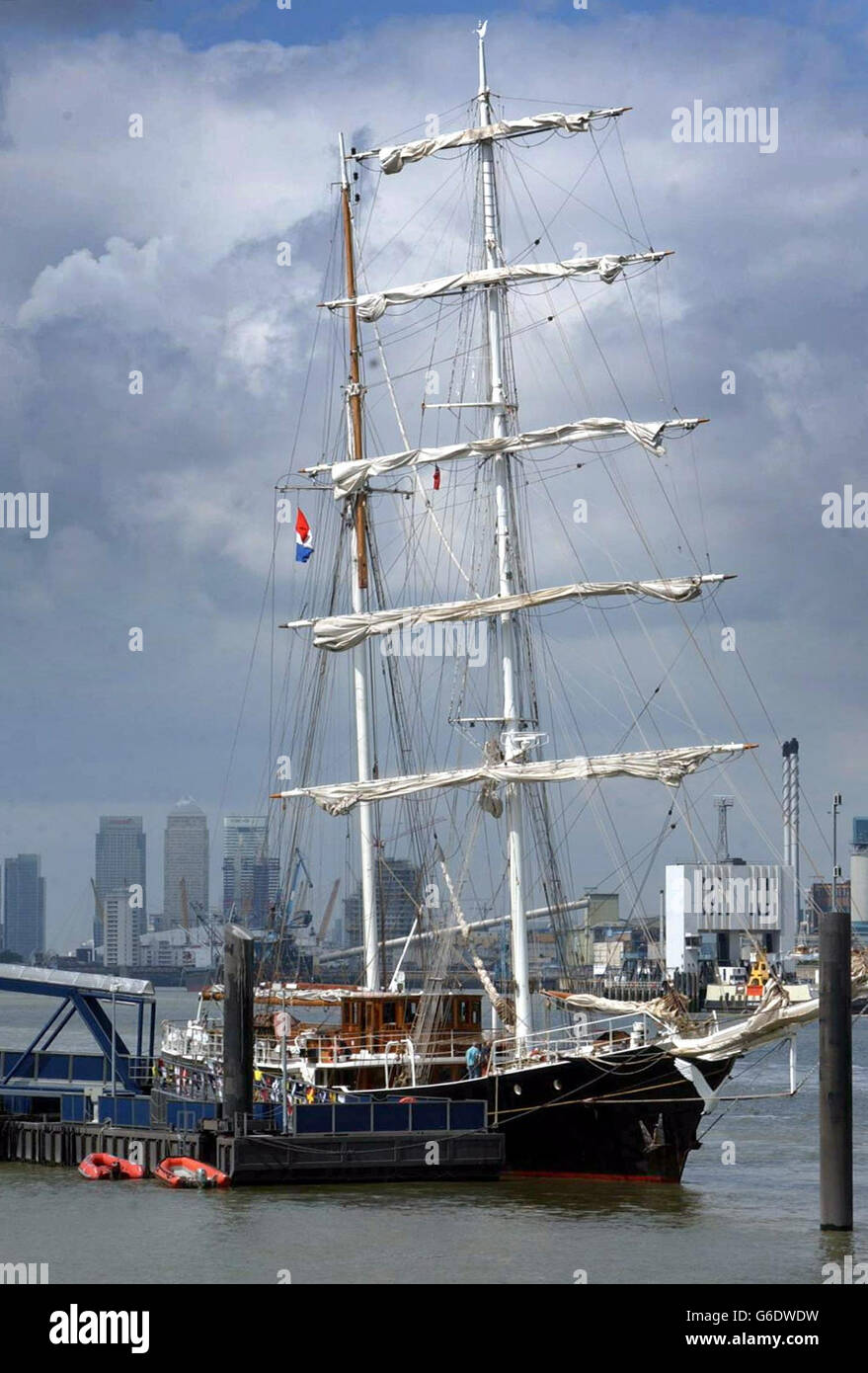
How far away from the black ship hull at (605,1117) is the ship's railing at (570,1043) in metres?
0.82

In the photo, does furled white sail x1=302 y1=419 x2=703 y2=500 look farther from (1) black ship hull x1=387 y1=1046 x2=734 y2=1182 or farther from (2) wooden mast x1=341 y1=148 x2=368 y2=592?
(1) black ship hull x1=387 y1=1046 x2=734 y2=1182

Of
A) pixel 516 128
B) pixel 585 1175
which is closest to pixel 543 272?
pixel 516 128

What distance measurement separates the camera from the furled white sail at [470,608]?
60.5 m

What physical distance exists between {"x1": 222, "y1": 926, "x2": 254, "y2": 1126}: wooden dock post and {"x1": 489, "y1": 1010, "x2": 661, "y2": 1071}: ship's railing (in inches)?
257

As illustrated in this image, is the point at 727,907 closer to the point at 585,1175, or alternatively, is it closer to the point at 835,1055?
the point at 585,1175

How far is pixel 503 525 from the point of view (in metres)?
62.2

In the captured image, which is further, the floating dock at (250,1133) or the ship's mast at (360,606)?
the ship's mast at (360,606)

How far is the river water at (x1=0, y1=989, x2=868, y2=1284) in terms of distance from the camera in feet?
136

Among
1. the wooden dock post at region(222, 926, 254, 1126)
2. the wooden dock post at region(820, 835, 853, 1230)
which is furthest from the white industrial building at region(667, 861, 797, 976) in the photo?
the wooden dock post at region(820, 835, 853, 1230)

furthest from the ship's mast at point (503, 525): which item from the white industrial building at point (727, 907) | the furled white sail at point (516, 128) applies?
Result: the white industrial building at point (727, 907)

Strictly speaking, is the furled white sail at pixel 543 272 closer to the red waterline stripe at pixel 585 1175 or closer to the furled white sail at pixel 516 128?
the furled white sail at pixel 516 128

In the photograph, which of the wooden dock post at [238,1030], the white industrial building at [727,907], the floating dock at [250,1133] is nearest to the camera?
the floating dock at [250,1133]
